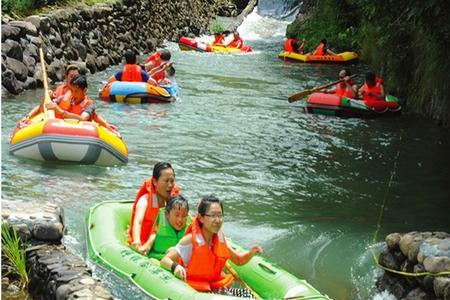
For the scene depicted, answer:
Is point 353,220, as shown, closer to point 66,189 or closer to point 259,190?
point 259,190

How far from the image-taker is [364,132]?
12570 mm

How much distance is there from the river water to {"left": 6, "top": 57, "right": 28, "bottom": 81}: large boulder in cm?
43

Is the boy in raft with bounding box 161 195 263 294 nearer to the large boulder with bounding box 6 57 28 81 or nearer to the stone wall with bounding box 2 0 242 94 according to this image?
the stone wall with bounding box 2 0 242 94

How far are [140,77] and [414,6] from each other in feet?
24.6

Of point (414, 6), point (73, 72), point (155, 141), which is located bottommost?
point (155, 141)

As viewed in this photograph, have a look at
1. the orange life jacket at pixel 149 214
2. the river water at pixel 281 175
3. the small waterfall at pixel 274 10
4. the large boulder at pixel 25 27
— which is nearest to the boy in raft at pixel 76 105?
the river water at pixel 281 175

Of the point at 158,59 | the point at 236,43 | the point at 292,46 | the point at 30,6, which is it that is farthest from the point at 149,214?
the point at 236,43

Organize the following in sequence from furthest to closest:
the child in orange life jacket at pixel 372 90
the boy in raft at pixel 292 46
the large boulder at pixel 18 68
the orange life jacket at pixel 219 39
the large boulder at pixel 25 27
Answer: the orange life jacket at pixel 219 39 < the boy in raft at pixel 292 46 < the large boulder at pixel 25 27 < the child in orange life jacket at pixel 372 90 < the large boulder at pixel 18 68

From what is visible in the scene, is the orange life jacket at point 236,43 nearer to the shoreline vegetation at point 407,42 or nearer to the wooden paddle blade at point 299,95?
the shoreline vegetation at point 407,42

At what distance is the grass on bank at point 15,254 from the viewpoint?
5242 mm

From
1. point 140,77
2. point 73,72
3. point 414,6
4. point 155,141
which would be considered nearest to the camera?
point 414,6

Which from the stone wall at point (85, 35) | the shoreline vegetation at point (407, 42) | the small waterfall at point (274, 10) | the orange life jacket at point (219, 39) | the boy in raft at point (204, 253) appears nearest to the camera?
the boy in raft at point (204, 253)

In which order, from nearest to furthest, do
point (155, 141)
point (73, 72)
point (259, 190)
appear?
point (259, 190) < point (73, 72) < point (155, 141)

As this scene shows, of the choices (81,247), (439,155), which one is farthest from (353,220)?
(439,155)
